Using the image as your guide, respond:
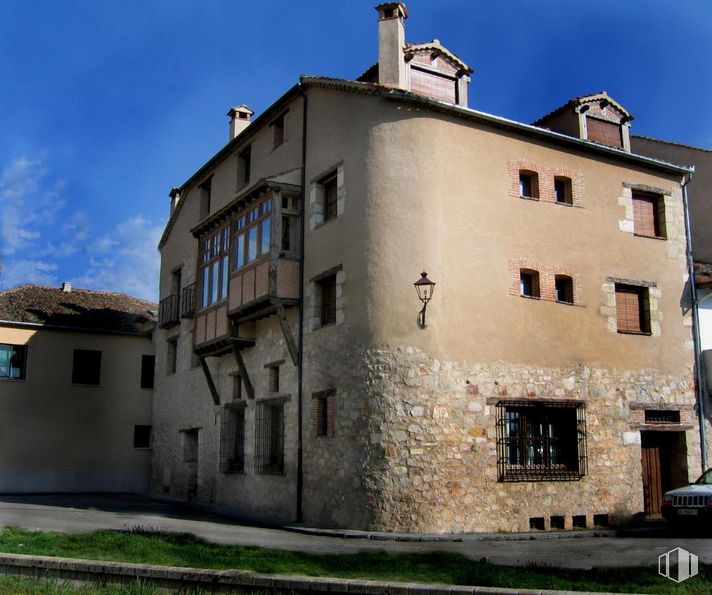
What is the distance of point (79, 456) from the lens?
30719 millimetres

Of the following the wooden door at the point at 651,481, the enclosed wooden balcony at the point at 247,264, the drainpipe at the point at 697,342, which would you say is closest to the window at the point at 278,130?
the enclosed wooden balcony at the point at 247,264

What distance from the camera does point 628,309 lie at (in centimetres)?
2020

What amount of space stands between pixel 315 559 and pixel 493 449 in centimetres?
702

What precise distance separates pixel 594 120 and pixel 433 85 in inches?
192

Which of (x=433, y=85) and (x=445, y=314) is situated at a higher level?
(x=433, y=85)

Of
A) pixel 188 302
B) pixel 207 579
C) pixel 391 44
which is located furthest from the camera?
pixel 188 302

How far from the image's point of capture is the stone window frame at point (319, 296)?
17875 millimetres

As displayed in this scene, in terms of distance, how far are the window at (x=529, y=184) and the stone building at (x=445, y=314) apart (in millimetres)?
58

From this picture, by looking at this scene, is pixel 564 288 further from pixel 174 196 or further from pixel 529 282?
pixel 174 196

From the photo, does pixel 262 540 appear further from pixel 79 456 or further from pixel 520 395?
pixel 79 456

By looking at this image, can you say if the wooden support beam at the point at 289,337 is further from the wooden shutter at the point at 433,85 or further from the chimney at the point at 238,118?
the chimney at the point at 238,118

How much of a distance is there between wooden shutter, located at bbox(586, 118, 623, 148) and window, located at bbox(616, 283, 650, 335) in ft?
13.8

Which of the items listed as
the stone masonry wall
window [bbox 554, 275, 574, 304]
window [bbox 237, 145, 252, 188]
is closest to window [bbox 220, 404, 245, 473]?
the stone masonry wall

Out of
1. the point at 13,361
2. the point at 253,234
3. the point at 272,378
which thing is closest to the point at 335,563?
the point at 272,378
